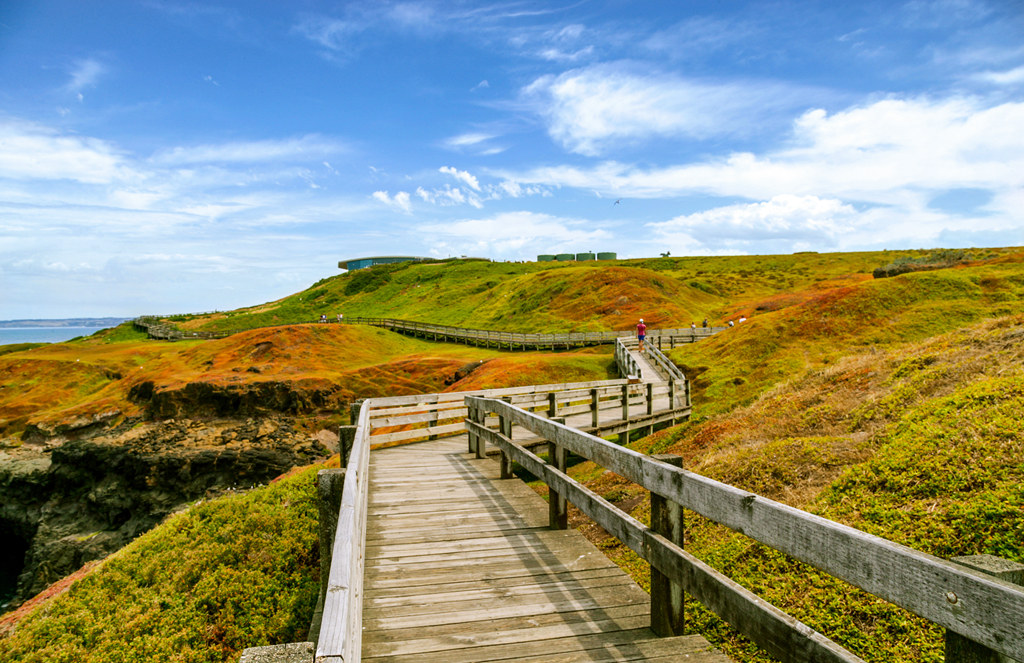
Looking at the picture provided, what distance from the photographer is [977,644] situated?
2.03 m

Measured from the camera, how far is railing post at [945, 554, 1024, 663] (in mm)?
2012

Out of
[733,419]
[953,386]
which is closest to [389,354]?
[733,419]

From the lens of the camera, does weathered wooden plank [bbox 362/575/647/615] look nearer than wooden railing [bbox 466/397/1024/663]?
No

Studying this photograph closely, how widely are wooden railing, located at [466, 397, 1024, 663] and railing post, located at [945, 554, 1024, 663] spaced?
23 millimetres

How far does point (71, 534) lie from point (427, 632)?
2735 cm

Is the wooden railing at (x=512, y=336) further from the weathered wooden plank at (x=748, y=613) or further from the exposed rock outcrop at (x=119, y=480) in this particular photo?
the weathered wooden plank at (x=748, y=613)

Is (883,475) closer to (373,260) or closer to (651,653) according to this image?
(651,653)

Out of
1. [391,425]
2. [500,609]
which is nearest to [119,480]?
[391,425]

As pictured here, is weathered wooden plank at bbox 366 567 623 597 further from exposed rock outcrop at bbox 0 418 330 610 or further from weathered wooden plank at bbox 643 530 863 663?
exposed rock outcrop at bbox 0 418 330 610

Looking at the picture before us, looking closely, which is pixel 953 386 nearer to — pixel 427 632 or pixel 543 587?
pixel 543 587

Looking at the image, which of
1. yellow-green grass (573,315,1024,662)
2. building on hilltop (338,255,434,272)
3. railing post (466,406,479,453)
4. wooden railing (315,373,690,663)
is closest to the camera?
wooden railing (315,373,690,663)

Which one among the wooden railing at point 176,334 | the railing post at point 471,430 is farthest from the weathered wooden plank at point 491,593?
the wooden railing at point 176,334

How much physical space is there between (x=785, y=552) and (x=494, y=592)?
9.12ft

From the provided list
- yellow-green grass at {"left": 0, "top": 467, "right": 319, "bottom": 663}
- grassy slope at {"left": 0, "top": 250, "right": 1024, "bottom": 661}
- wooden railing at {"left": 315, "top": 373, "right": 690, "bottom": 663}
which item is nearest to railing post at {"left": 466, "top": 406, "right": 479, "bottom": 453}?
wooden railing at {"left": 315, "top": 373, "right": 690, "bottom": 663}
